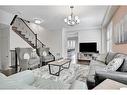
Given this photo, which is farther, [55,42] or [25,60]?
[55,42]

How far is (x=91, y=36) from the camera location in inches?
338

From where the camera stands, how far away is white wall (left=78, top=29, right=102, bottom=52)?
27.6ft

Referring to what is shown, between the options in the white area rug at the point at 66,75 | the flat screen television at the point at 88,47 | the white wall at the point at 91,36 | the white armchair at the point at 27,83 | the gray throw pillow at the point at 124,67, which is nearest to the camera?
the white armchair at the point at 27,83

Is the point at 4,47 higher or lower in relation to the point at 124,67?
higher

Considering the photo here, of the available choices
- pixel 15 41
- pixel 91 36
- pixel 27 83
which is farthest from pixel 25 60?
pixel 91 36

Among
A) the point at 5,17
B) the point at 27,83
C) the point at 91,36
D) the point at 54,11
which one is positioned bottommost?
the point at 27,83

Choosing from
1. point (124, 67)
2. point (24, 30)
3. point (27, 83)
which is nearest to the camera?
point (27, 83)

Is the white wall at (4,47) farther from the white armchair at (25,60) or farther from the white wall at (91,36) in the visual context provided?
the white wall at (91,36)

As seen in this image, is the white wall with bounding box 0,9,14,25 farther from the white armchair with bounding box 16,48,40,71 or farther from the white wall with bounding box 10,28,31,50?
the white armchair with bounding box 16,48,40,71

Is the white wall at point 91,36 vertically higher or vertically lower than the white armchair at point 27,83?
higher

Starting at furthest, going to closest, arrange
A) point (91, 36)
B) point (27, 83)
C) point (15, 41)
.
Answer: point (91, 36) < point (15, 41) < point (27, 83)

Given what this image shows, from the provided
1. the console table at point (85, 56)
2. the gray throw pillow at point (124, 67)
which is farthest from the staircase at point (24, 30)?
the gray throw pillow at point (124, 67)

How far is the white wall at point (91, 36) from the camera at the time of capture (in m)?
8.42

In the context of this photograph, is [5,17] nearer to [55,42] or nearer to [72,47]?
[55,42]
